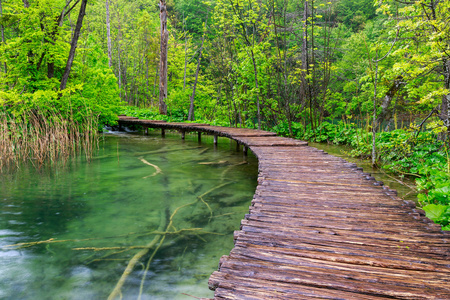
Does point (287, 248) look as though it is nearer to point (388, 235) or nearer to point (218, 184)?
point (388, 235)

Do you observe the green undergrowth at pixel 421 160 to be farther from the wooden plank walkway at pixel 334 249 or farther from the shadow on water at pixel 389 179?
the wooden plank walkway at pixel 334 249

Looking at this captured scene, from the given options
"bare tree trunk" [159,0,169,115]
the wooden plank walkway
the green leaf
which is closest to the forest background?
the green leaf

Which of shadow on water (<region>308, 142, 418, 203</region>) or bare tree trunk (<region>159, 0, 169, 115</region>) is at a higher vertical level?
bare tree trunk (<region>159, 0, 169, 115</region>)

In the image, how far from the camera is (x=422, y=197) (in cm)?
357

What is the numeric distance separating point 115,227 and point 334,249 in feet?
10.1

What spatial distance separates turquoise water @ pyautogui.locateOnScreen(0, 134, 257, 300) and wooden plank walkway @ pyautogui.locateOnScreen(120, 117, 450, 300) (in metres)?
0.99

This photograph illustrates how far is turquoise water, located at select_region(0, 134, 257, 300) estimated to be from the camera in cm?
290

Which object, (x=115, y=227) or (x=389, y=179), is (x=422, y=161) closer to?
(x=389, y=179)

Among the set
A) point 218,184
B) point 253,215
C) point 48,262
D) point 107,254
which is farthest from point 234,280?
point 218,184

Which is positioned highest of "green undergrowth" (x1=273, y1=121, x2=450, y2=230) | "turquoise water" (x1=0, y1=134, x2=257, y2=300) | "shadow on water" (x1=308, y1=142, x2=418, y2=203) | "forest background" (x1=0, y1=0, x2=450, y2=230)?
"forest background" (x1=0, y1=0, x2=450, y2=230)

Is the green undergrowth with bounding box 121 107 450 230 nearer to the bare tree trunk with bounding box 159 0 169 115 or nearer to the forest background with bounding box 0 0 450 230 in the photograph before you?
the forest background with bounding box 0 0 450 230

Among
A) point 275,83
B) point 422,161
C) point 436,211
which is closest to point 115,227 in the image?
point 436,211

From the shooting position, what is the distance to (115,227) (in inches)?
162

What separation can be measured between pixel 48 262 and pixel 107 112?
8438mm
